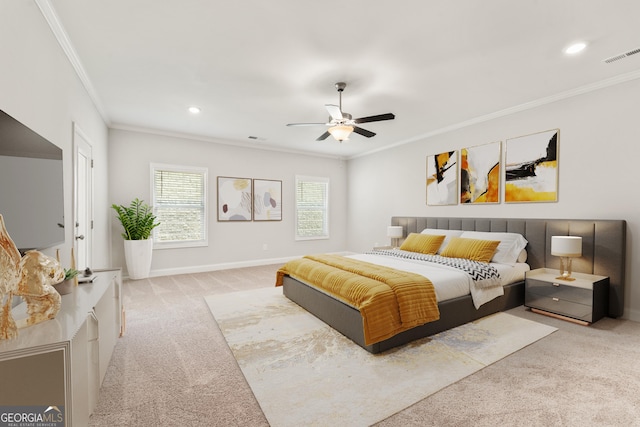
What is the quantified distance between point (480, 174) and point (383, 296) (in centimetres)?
320

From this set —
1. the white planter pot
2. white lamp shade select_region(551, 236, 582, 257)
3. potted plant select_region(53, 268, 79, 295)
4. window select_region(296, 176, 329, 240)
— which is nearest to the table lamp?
white lamp shade select_region(551, 236, 582, 257)

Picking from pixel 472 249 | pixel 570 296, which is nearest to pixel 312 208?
pixel 472 249

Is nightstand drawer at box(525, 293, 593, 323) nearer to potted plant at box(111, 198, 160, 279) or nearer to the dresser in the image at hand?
the dresser

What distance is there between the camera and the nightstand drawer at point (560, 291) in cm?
306

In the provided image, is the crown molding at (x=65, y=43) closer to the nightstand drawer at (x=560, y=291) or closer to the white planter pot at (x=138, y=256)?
the white planter pot at (x=138, y=256)

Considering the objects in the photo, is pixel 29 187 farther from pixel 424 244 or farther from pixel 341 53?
pixel 424 244

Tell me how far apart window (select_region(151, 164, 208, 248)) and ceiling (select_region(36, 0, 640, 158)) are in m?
1.36

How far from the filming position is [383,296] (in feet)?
8.16

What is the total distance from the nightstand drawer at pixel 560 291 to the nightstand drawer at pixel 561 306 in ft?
0.11

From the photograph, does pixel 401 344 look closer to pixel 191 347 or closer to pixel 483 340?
pixel 483 340

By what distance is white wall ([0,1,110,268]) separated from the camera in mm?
1739

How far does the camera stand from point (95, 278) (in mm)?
2426

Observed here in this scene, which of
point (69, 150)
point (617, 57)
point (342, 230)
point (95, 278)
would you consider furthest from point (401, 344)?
point (342, 230)

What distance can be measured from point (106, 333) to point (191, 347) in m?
0.70
